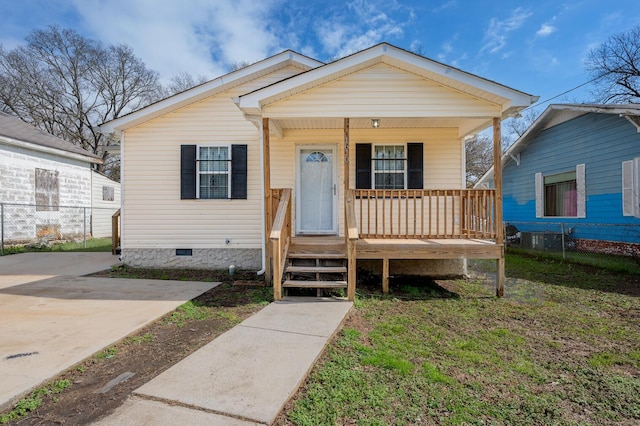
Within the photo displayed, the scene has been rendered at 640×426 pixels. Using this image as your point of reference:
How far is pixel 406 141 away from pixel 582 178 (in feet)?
20.9

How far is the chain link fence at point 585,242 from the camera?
8305mm

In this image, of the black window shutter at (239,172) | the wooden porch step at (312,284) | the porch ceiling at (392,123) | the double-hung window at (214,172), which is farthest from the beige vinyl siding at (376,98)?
the wooden porch step at (312,284)

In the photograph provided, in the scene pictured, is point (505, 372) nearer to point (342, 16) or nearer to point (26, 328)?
point (26, 328)

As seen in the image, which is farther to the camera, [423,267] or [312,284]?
[423,267]

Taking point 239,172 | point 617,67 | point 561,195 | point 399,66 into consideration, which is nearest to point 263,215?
point 239,172

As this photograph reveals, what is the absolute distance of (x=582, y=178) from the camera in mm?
9734

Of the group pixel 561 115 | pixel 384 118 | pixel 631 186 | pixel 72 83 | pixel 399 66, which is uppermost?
pixel 72 83

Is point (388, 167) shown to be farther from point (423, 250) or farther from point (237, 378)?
point (237, 378)

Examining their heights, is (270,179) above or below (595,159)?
below

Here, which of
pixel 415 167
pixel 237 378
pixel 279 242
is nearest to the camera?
pixel 237 378

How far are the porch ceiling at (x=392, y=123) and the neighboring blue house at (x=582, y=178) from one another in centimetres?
431

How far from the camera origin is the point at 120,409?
225 cm

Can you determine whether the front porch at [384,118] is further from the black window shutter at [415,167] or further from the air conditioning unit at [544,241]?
the air conditioning unit at [544,241]

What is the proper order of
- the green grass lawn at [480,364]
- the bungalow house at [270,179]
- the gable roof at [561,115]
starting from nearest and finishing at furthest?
the green grass lawn at [480,364] < the bungalow house at [270,179] < the gable roof at [561,115]
